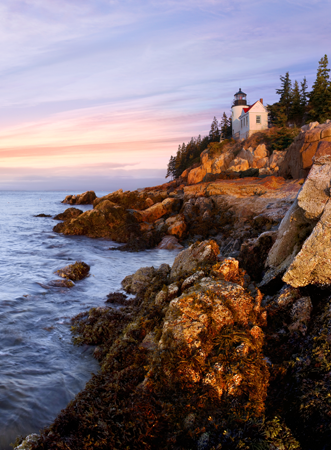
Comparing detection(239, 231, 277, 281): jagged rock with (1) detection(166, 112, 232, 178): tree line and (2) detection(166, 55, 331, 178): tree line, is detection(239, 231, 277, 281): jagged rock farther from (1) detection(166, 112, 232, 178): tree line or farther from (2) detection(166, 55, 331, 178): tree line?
(1) detection(166, 112, 232, 178): tree line

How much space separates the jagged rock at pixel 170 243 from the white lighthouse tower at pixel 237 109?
4841 centimetres

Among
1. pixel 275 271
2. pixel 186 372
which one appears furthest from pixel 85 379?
pixel 275 271

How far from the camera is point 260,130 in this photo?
182 feet

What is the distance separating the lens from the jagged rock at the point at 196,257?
7.34 metres

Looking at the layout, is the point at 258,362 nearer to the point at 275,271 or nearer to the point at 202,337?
the point at 202,337

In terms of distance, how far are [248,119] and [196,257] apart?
2184 inches

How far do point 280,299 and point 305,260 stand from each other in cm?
89

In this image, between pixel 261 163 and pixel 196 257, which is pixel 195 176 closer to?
pixel 261 163

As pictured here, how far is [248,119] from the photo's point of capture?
56.3 m

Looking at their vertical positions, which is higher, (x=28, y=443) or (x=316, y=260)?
(x=316, y=260)

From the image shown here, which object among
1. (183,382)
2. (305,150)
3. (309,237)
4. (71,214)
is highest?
(305,150)

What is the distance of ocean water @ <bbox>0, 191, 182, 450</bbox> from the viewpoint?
5395mm

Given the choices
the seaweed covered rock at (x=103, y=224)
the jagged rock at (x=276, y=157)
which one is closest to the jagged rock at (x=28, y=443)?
the seaweed covered rock at (x=103, y=224)

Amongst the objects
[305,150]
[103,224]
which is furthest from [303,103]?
Answer: [103,224]
